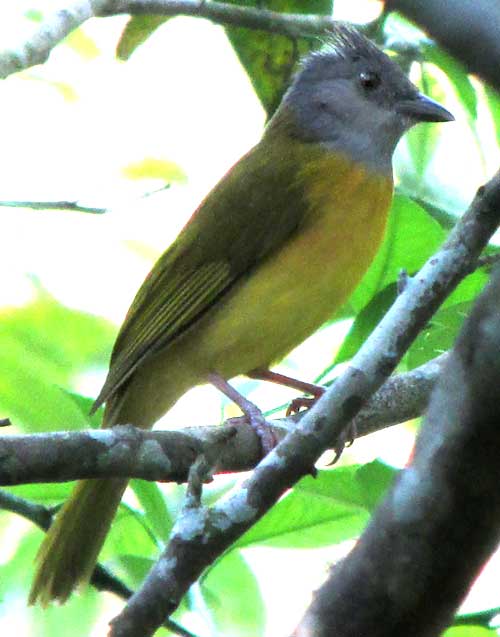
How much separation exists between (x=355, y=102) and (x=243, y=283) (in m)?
1.29

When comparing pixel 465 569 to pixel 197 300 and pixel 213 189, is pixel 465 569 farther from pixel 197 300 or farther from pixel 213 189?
pixel 213 189

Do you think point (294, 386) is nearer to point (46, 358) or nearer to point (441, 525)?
point (46, 358)

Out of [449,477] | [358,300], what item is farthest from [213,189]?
[449,477]

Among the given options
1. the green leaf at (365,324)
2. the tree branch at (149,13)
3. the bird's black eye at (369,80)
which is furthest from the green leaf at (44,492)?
the bird's black eye at (369,80)

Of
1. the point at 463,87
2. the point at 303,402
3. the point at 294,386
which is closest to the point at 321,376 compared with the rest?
the point at 303,402

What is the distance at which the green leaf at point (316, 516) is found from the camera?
2.88m

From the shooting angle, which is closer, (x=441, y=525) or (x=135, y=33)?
(x=441, y=525)

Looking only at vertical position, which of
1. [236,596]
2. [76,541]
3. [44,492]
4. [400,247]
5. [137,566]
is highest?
[400,247]

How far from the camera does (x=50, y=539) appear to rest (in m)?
3.52

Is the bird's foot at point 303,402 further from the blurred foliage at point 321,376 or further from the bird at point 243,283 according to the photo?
the blurred foliage at point 321,376

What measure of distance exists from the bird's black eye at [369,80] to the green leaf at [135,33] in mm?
1050

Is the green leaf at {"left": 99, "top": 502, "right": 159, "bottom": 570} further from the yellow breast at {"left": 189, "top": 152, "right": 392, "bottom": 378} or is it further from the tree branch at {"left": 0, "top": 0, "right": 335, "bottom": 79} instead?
the tree branch at {"left": 0, "top": 0, "right": 335, "bottom": 79}

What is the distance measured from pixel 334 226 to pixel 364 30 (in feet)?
2.36

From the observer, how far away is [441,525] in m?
1.11
